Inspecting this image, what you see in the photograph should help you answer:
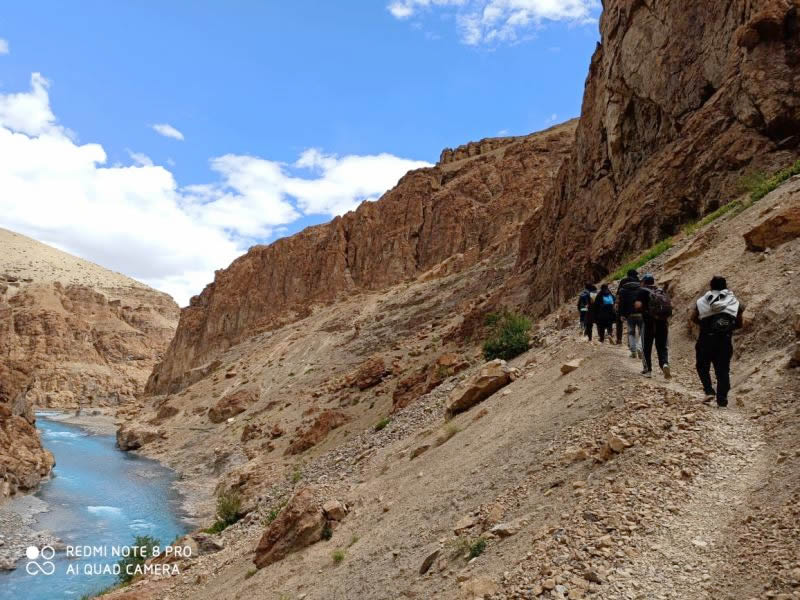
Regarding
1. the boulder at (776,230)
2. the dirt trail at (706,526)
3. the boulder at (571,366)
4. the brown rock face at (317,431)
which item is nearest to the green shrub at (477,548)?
the dirt trail at (706,526)

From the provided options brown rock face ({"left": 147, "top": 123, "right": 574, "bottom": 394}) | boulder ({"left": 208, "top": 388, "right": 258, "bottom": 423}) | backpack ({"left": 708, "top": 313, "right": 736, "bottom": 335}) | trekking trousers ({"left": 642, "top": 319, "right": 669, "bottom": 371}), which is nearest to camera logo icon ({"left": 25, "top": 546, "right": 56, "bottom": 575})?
trekking trousers ({"left": 642, "top": 319, "right": 669, "bottom": 371})

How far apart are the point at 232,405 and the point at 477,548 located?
1536 inches

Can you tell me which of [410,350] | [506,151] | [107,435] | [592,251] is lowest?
[107,435]

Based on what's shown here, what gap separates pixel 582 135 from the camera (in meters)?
29.1

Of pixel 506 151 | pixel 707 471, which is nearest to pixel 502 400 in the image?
pixel 707 471

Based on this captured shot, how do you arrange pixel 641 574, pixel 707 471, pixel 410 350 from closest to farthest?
pixel 641 574 → pixel 707 471 → pixel 410 350

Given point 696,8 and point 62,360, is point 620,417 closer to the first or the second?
point 696,8

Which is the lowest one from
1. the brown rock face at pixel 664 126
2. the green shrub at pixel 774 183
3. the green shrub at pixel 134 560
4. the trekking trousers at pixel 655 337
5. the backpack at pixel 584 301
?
the green shrub at pixel 134 560

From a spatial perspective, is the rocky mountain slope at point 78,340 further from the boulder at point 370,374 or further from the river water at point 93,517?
the boulder at point 370,374

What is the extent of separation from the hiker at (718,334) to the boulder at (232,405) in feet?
124

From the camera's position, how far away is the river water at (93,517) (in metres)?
18.0

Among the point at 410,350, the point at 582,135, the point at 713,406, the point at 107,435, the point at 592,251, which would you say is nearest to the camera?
the point at 713,406

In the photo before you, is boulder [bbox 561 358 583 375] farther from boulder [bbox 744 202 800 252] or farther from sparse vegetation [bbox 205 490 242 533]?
sparse vegetation [bbox 205 490 242 533]

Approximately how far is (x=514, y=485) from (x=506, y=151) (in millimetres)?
57754
